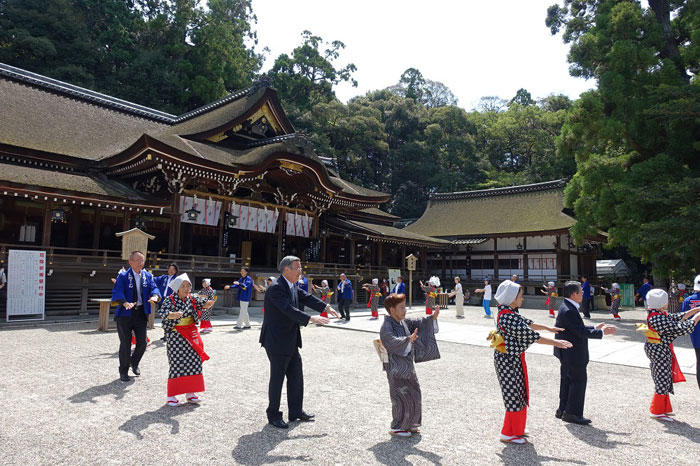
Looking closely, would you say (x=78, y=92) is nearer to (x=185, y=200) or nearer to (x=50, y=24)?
(x=185, y=200)

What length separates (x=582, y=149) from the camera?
17047 millimetres

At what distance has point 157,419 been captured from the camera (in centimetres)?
452

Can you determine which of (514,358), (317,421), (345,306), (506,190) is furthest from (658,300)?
(506,190)

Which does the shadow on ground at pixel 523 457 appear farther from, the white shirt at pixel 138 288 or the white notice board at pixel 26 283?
the white notice board at pixel 26 283

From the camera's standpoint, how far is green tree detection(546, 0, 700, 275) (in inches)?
551

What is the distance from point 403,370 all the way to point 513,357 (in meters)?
1.01

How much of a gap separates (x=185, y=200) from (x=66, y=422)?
1391 centimetres

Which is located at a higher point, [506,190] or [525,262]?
[506,190]

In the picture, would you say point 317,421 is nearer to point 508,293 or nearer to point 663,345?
point 508,293

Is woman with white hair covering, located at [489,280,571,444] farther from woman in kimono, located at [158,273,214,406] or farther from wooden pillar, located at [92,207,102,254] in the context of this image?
wooden pillar, located at [92,207,102,254]

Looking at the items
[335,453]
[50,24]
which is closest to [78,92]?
[50,24]

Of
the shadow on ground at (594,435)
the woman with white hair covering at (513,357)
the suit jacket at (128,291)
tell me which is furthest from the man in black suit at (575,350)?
the suit jacket at (128,291)

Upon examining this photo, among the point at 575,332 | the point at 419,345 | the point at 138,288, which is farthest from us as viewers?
the point at 138,288

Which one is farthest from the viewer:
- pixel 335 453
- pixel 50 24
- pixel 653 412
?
pixel 50 24
